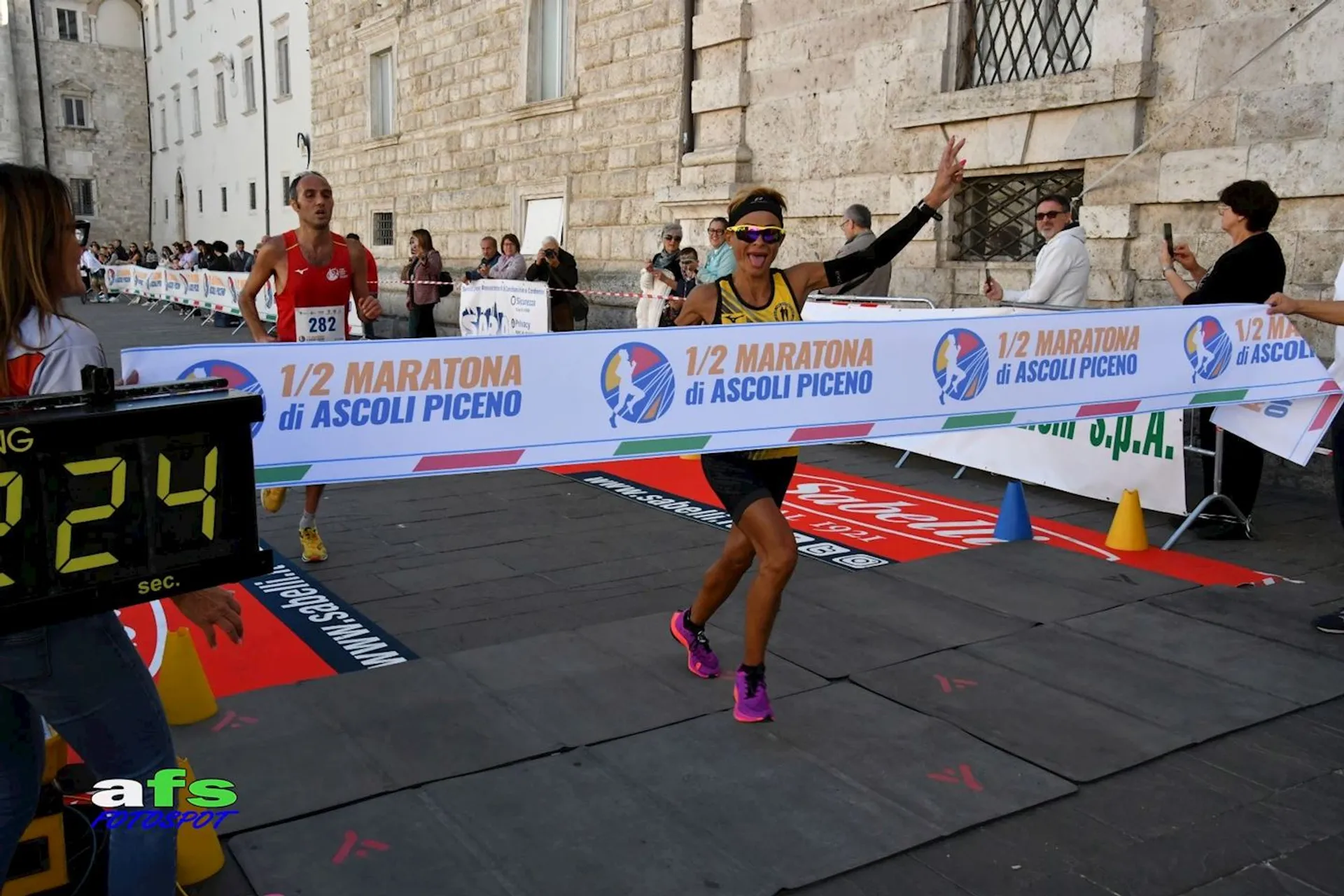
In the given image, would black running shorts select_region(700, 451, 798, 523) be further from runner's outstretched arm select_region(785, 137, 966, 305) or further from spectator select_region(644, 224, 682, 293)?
spectator select_region(644, 224, 682, 293)

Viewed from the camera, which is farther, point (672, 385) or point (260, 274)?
point (260, 274)

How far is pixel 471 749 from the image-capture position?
12.8 ft

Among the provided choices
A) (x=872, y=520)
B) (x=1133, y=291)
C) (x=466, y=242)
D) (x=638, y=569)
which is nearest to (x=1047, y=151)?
(x=1133, y=291)

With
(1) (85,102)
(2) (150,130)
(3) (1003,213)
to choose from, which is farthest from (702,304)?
(1) (85,102)

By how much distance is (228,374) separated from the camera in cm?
369

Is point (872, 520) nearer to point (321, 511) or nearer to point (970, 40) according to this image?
point (321, 511)

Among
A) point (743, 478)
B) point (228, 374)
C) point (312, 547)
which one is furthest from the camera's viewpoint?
point (312, 547)

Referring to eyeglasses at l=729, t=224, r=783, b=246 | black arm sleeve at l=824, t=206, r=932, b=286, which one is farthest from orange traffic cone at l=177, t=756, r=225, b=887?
black arm sleeve at l=824, t=206, r=932, b=286

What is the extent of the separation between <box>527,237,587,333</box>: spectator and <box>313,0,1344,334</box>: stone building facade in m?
1.18

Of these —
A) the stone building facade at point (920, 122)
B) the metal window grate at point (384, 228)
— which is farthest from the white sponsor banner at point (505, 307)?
the metal window grate at point (384, 228)

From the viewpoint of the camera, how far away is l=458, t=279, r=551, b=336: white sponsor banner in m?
14.3

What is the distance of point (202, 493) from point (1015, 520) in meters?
5.61

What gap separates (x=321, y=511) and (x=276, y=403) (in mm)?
4104

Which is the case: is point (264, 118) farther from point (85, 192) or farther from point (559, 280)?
point (85, 192)
